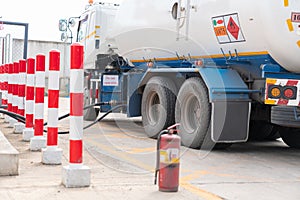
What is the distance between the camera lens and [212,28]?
8.06 meters

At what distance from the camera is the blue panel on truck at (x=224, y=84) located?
7.82 meters

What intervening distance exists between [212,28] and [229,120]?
1.49 meters

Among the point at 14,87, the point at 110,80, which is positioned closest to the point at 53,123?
the point at 14,87

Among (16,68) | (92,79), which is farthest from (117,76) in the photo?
(16,68)

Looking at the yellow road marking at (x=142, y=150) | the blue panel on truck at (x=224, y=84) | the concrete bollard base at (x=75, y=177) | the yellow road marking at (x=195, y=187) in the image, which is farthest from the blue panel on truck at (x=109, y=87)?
the concrete bollard base at (x=75, y=177)

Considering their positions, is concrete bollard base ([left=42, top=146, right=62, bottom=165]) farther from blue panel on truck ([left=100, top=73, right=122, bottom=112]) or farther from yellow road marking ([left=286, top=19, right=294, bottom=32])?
blue panel on truck ([left=100, top=73, right=122, bottom=112])

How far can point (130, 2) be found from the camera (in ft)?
35.2

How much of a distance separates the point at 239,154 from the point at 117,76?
5.13 m

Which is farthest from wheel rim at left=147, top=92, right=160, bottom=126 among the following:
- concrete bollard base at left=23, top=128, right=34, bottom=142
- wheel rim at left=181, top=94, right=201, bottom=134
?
concrete bollard base at left=23, top=128, right=34, bottom=142

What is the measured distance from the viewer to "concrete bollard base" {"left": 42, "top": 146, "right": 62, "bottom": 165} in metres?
6.34

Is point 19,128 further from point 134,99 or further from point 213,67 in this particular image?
point 213,67

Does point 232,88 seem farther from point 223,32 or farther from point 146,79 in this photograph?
point 146,79

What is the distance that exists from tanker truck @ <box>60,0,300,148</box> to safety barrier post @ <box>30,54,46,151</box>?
8.32 ft

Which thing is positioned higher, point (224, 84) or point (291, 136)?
point (224, 84)
